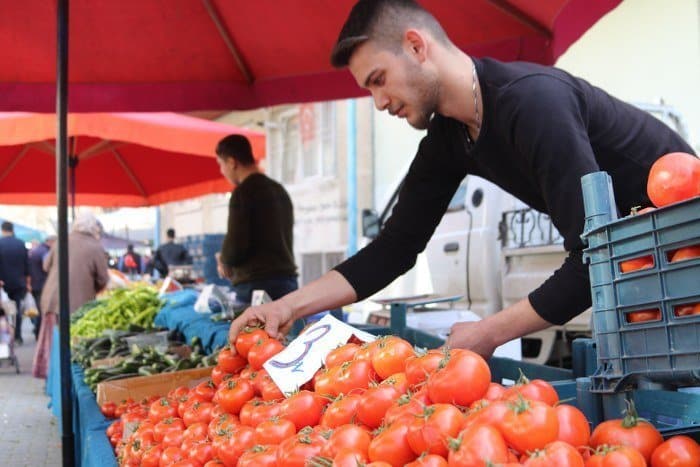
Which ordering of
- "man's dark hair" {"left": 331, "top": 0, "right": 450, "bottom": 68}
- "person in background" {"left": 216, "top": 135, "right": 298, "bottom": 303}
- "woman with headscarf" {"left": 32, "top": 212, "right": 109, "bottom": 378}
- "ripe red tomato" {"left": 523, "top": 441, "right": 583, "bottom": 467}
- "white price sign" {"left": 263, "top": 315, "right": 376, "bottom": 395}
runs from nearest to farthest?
"ripe red tomato" {"left": 523, "top": 441, "right": 583, "bottom": 467} < "white price sign" {"left": 263, "top": 315, "right": 376, "bottom": 395} < "man's dark hair" {"left": 331, "top": 0, "right": 450, "bottom": 68} < "person in background" {"left": 216, "top": 135, "right": 298, "bottom": 303} < "woman with headscarf" {"left": 32, "top": 212, "right": 109, "bottom": 378}

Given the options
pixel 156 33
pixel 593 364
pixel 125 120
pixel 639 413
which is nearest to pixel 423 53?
pixel 593 364

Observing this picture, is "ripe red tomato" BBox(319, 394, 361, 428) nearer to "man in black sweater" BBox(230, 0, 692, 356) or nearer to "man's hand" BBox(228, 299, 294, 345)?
"man in black sweater" BBox(230, 0, 692, 356)

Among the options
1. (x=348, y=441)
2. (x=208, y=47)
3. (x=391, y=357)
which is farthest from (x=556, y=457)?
(x=208, y=47)

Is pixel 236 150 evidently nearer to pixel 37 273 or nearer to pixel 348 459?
pixel 348 459

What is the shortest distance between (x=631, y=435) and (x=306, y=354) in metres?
1.17

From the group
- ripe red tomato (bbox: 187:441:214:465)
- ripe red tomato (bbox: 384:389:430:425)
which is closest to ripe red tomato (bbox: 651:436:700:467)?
ripe red tomato (bbox: 384:389:430:425)

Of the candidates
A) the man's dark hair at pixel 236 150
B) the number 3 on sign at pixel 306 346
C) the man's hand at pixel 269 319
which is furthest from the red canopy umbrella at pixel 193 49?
the number 3 on sign at pixel 306 346

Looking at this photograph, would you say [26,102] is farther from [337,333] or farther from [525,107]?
[525,107]

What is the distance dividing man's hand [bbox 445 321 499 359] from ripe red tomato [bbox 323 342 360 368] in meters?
0.28

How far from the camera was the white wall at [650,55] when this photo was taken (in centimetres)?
766

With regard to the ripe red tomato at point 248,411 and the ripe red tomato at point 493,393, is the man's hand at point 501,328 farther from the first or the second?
the ripe red tomato at point 248,411

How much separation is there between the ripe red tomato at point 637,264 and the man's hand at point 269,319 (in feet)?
5.14

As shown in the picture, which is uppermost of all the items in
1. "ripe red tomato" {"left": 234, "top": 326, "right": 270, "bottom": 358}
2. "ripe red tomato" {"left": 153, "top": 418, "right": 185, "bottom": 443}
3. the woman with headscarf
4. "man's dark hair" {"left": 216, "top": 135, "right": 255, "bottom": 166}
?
"man's dark hair" {"left": 216, "top": 135, "right": 255, "bottom": 166}

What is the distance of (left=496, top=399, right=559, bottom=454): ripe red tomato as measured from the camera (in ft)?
3.95
